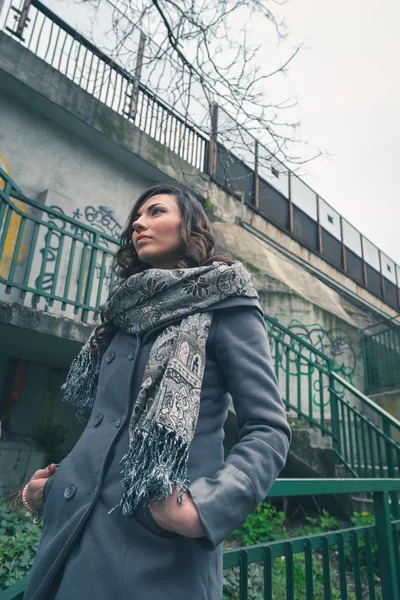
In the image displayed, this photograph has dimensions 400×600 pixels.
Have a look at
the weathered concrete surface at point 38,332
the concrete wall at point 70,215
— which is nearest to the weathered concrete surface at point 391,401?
the concrete wall at point 70,215

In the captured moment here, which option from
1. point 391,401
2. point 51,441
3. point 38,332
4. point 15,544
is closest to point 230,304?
point 15,544

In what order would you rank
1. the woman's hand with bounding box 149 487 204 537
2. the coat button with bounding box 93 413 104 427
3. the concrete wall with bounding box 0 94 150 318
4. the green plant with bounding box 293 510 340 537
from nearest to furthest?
the woman's hand with bounding box 149 487 204 537 → the coat button with bounding box 93 413 104 427 → the green plant with bounding box 293 510 340 537 → the concrete wall with bounding box 0 94 150 318

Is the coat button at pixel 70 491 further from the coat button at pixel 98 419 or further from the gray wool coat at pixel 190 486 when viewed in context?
the coat button at pixel 98 419

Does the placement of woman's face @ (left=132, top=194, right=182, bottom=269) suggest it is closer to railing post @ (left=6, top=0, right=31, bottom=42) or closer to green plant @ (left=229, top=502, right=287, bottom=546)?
green plant @ (left=229, top=502, right=287, bottom=546)

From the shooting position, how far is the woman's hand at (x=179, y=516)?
28.4 inches

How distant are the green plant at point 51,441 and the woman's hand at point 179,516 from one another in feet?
15.3

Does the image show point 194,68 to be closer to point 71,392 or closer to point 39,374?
point 71,392

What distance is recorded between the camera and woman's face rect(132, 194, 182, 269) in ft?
3.84

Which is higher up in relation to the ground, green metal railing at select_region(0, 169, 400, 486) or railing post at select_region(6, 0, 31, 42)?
railing post at select_region(6, 0, 31, 42)

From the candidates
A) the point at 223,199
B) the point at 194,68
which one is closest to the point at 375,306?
the point at 223,199

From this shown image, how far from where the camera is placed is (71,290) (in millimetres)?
5629

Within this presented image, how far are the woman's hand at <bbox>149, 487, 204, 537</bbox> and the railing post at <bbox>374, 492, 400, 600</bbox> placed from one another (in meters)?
1.50

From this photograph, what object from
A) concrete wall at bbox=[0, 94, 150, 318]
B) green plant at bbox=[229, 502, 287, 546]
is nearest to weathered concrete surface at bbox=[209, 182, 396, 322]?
concrete wall at bbox=[0, 94, 150, 318]

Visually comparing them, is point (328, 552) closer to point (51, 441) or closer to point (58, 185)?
point (51, 441)
